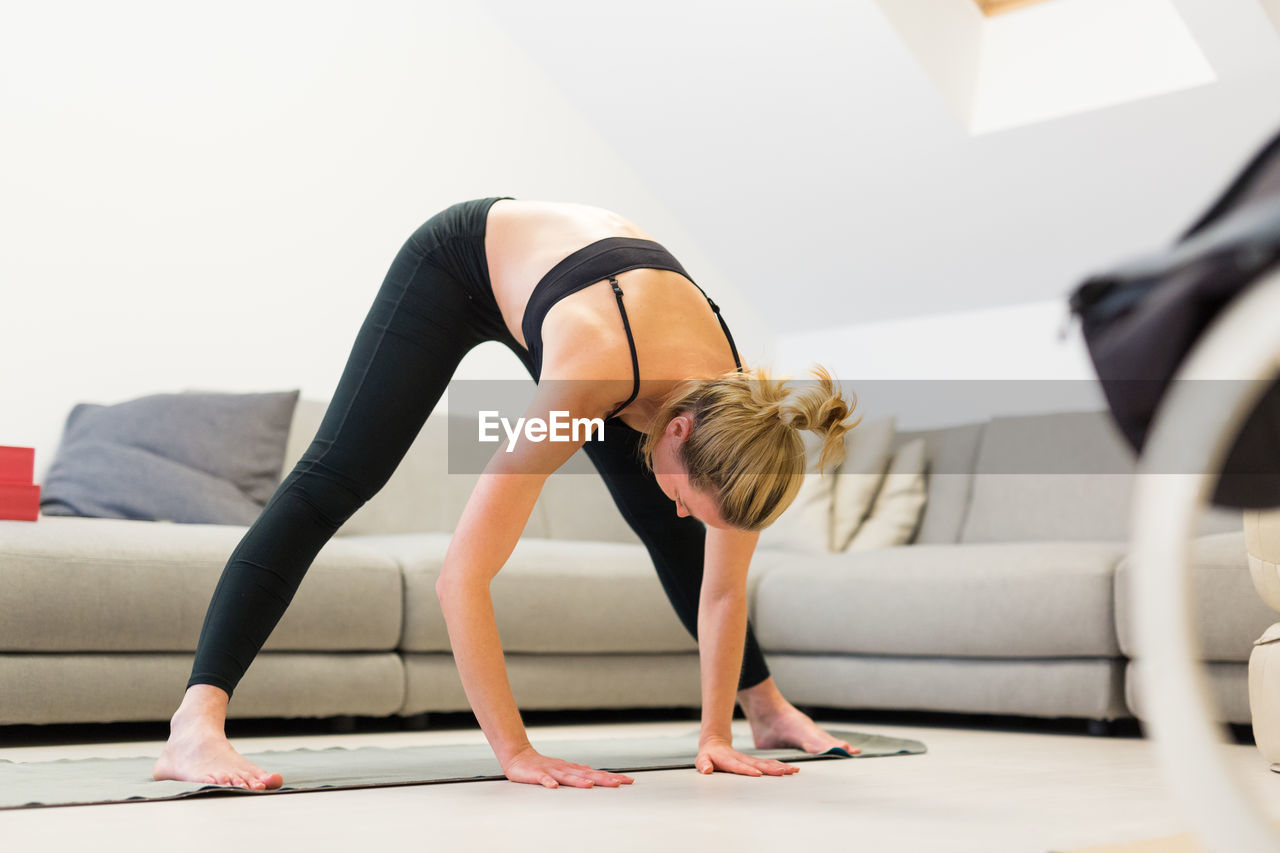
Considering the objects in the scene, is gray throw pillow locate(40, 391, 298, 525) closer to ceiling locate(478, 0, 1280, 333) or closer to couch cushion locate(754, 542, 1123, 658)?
couch cushion locate(754, 542, 1123, 658)

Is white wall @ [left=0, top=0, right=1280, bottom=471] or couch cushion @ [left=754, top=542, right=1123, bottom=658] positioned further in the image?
white wall @ [left=0, top=0, right=1280, bottom=471]

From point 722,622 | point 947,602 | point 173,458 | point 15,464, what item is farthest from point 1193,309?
point 173,458

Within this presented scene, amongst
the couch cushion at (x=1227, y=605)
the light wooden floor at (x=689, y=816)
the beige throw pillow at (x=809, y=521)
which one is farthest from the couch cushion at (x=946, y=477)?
the light wooden floor at (x=689, y=816)

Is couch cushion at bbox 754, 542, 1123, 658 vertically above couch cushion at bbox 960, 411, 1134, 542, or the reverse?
couch cushion at bbox 960, 411, 1134, 542

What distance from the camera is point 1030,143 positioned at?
3680 mm

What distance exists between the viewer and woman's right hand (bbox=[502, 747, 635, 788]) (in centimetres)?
159

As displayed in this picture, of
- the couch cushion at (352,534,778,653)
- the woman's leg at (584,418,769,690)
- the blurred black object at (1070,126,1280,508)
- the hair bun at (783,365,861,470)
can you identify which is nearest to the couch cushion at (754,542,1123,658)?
the couch cushion at (352,534,778,653)

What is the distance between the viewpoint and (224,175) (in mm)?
3604

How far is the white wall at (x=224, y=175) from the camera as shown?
3.26 meters

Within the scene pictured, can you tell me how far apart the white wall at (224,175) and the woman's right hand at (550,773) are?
6.99 feet

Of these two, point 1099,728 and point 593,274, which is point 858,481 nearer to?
point 1099,728

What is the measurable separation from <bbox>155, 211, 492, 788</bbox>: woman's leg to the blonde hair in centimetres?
38

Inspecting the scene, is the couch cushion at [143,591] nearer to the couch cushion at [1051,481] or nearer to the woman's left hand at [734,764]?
the woman's left hand at [734,764]

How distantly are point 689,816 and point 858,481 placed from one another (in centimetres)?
234
